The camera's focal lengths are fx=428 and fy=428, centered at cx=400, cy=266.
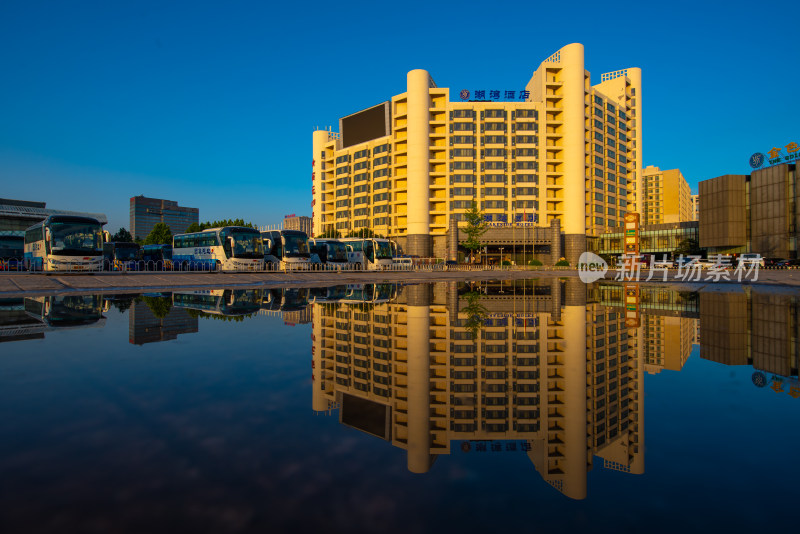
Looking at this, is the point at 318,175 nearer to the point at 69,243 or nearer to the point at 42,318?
the point at 69,243

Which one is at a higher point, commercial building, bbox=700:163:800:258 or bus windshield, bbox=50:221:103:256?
commercial building, bbox=700:163:800:258

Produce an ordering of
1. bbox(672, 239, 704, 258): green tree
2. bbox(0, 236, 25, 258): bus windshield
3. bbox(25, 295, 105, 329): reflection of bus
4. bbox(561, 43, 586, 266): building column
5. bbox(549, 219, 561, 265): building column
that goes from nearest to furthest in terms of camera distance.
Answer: bbox(25, 295, 105, 329): reflection of bus
bbox(0, 236, 25, 258): bus windshield
bbox(561, 43, 586, 266): building column
bbox(549, 219, 561, 265): building column
bbox(672, 239, 704, 258): green tree

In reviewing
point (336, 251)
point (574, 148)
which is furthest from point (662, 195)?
point (336, 251)

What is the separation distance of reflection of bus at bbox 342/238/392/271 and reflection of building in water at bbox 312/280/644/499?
137 feet

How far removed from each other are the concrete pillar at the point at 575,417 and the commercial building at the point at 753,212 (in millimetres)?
84686

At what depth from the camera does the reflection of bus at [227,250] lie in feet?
117

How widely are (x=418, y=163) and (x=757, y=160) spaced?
5796 cm

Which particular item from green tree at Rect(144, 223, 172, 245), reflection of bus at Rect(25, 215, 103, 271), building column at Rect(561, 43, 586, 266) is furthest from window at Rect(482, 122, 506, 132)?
green tree at Rect(144, 223, 172, 245)

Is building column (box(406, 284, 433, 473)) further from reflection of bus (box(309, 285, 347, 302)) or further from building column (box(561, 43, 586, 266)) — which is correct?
building column (box(561, 43, 586, 266))

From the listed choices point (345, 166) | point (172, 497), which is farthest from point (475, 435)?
point (345, 166)

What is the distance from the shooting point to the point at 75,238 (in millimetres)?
28016

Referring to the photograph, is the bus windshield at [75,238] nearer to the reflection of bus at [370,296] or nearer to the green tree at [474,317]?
the reflection of bus at [370,296]

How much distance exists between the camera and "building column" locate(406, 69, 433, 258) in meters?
72.4

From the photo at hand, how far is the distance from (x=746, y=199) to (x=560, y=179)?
32785 millimetres
